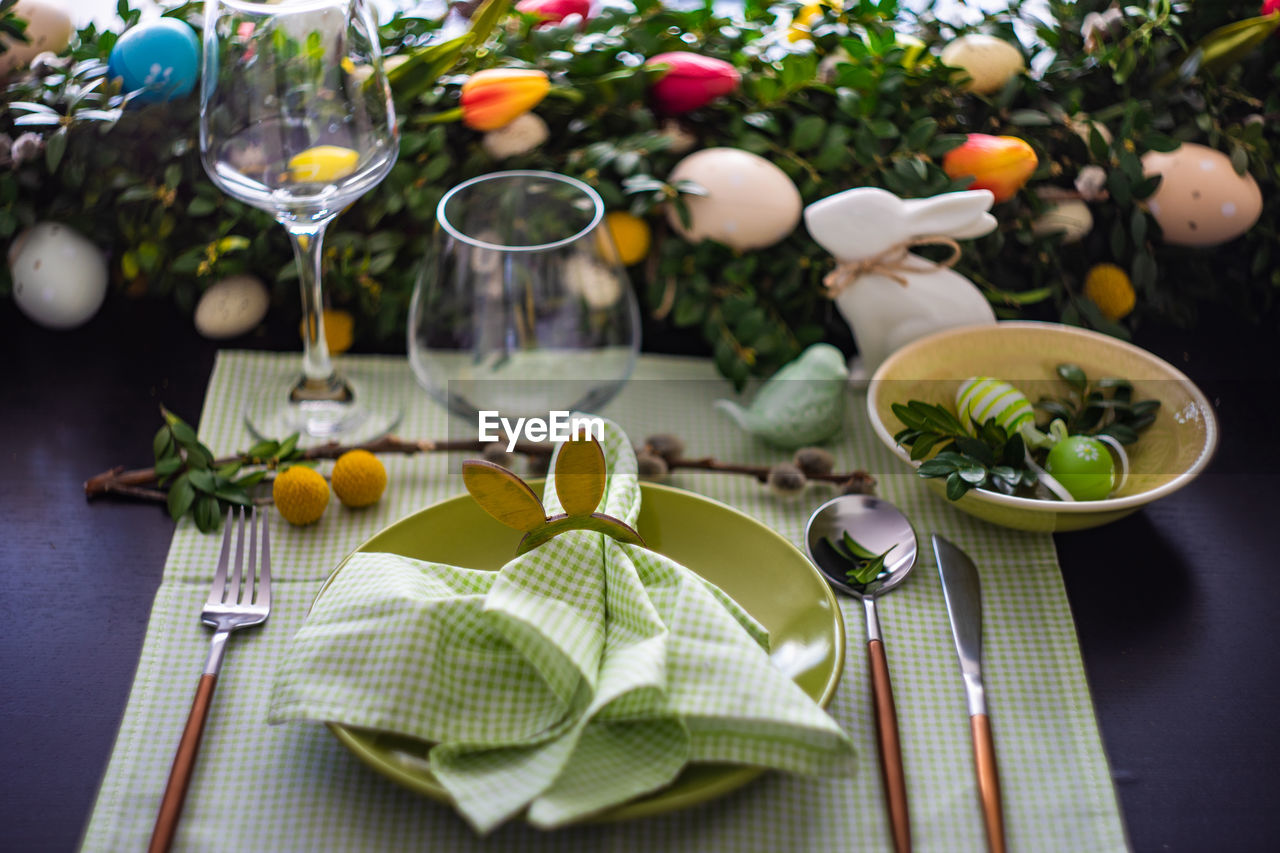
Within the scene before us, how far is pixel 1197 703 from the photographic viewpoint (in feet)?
1.70

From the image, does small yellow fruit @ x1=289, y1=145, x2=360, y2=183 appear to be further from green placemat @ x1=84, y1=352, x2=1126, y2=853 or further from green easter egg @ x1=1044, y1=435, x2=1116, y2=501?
green easter egg @ x1=1044, y1=435, x2=1116, y2=501

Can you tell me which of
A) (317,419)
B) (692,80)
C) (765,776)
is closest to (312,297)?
(317,419)

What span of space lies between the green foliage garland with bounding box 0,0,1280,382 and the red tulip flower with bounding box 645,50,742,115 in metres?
0.02

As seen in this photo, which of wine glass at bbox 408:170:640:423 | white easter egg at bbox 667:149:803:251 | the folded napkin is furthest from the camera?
white easter egg at bbox 667:149:803:251

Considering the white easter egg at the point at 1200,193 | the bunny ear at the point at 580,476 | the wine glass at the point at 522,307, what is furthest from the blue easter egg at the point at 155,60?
the white easter egg at the point at 1200,193

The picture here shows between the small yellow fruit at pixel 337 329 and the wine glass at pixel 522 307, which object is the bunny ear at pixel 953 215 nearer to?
the wine glass at pixel 522 307

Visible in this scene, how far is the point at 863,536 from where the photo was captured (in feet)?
1.90

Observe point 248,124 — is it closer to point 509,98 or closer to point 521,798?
point 509,98

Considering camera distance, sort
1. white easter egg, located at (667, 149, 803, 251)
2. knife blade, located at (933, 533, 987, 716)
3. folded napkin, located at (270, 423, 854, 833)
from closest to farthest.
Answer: folded napkin, located at (270, 423, 854, 833), knife blade, located at (933, 533, 987, 716), white easter egg, located at (667, 149, 803, 251)

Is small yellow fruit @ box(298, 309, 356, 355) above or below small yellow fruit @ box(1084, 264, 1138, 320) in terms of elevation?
below

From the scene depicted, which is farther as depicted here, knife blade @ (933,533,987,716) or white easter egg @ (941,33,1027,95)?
white easter egg @ (941,33,1027,95)

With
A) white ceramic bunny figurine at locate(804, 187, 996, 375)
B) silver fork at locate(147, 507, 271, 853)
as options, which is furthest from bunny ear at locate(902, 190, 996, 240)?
silver fork at locate(147, 507, 271, 853)

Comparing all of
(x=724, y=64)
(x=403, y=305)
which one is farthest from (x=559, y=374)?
(x=724, y=64)

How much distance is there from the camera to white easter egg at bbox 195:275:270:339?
75 centimetres
